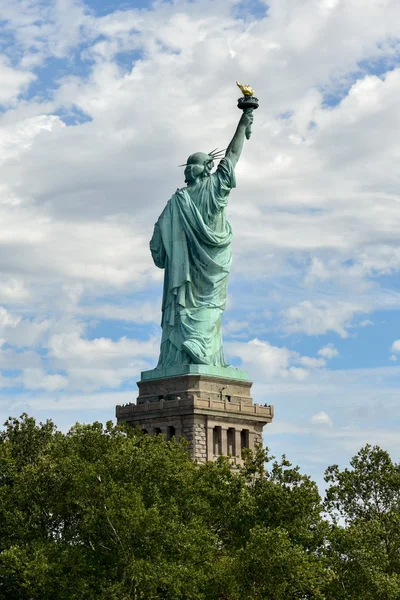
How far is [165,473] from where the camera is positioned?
69.8 metres

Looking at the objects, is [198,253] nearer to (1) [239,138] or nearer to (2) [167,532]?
(1) [239,138]

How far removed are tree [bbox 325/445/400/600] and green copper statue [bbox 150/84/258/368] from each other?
1967cm

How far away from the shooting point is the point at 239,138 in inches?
3905

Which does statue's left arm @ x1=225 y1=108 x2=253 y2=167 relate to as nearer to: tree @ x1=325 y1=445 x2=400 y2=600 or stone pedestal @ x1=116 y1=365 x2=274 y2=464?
stone pedestal @ x1=116 y1=365 x2=274 y2=464

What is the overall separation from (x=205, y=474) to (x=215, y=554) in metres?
4.36

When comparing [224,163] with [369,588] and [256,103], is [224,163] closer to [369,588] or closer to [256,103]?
[256,103]

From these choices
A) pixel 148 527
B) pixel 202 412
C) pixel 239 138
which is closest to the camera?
pixel 148 527

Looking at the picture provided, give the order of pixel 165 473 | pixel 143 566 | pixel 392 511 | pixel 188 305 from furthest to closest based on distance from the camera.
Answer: pixel 188 305
pixel 392 511
pixel 165 473
pixel 143 566

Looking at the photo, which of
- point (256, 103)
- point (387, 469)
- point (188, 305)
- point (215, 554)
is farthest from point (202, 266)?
point (215, 554)

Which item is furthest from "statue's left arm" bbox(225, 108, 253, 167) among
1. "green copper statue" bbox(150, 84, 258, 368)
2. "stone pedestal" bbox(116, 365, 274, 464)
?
"stone pedestal" bbox(116, 365, 274, 464)

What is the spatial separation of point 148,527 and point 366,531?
11550mm

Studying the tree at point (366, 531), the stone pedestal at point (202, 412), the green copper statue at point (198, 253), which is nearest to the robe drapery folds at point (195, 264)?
the green copper statue at point (198, 253)

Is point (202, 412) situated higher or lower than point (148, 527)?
higher

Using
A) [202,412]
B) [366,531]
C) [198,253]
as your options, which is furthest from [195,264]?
[366,531]
